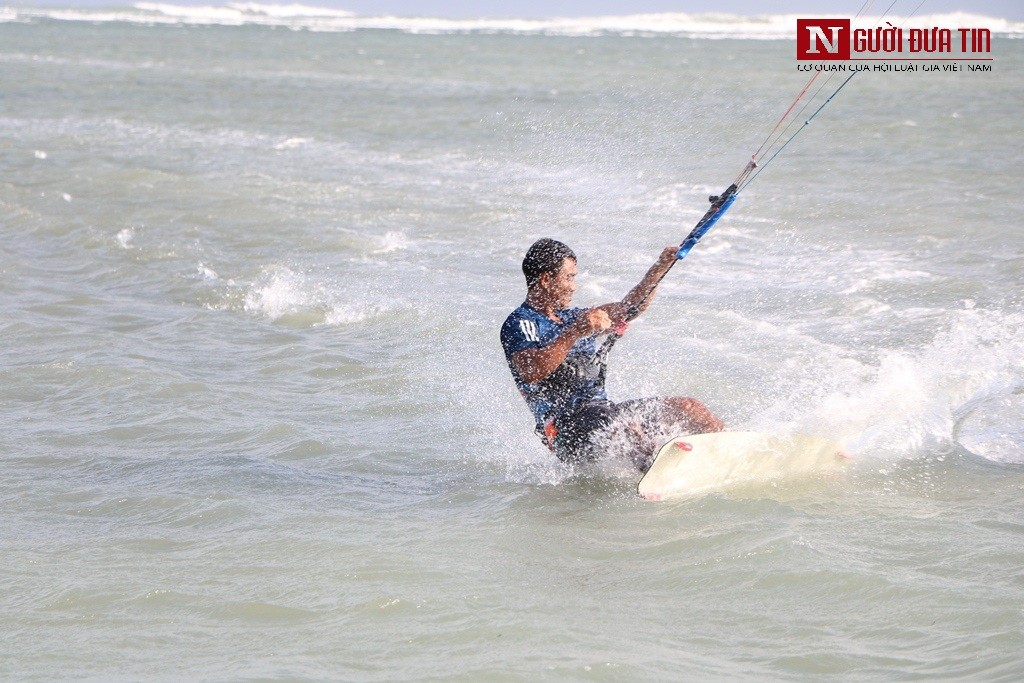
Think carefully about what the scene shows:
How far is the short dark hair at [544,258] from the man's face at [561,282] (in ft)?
0.07

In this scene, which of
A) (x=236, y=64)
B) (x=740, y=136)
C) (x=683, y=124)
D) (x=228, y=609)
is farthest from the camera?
(x=236, y=64)

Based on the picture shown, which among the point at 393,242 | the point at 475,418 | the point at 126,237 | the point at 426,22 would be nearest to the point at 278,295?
the point at 393,242

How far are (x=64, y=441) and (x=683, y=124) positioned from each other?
1688 centimetres

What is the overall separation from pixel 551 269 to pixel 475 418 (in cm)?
183

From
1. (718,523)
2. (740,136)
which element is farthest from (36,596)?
(740,136)

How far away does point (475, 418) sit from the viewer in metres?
7.04

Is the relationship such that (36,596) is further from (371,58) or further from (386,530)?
(371,58)

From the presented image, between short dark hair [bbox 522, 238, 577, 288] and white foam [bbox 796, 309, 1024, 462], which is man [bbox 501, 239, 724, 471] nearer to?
short dark hair [bbox 522, 238, 577, 288]

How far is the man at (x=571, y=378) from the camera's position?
5.45 metres

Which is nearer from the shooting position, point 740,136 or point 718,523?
point 718,523

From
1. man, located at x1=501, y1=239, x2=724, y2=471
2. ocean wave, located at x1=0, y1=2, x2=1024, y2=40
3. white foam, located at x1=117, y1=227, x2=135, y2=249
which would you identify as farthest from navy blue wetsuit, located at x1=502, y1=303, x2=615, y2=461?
ocean wave, located at x1=0, y1=2, x2=1024, y2=40

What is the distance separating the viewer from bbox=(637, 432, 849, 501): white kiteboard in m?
5.39

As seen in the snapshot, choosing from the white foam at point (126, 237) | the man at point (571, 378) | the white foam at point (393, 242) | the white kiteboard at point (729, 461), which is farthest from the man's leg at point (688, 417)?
the white foam at point (126, 237)

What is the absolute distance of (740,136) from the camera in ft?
64.9
